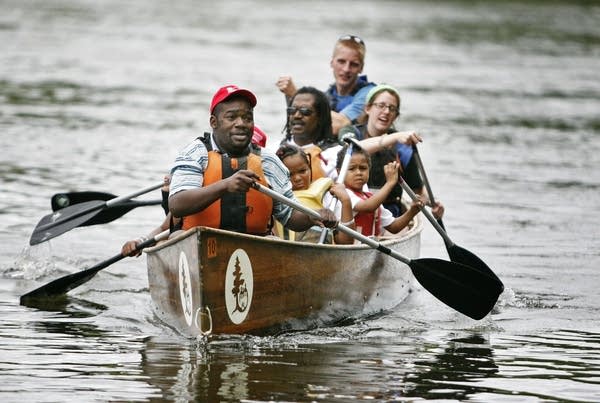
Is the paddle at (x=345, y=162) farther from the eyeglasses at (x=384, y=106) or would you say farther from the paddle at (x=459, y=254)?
the eyeglasses at (x=384, y=106)

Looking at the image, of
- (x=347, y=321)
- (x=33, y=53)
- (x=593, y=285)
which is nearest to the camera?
(x=347, y=321)

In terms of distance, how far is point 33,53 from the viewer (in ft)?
102

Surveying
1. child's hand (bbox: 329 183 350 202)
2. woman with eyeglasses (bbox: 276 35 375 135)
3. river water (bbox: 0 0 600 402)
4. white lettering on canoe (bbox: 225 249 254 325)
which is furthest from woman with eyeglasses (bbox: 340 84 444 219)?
white lettering on canoe (bbox: 225 249 254 325)

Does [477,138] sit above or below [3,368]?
above

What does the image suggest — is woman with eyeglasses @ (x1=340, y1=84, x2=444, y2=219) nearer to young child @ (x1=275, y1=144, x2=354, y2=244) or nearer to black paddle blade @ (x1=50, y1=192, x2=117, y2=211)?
young child @ (x1=275, y1=144, x2=354, y2=244)

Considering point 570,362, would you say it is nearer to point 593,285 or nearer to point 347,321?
point 347,321

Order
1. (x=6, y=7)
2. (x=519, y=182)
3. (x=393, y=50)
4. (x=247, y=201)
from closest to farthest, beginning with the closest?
(x=247, y=201) < (x=519, y=182) < (x=393, y=50) < (x=6, y=7)

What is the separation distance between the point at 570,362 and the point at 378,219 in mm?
2534

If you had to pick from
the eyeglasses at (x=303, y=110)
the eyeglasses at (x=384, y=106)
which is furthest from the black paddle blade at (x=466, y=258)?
the eyeglasses at (x=303, y=110)

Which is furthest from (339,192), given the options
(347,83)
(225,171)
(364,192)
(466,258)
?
(347,83)

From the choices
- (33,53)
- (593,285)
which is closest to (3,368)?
(593,285)

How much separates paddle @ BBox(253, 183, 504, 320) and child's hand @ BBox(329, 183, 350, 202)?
1.42 ft

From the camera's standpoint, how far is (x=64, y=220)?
11156mm

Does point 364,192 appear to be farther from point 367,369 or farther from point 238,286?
point 367,369
